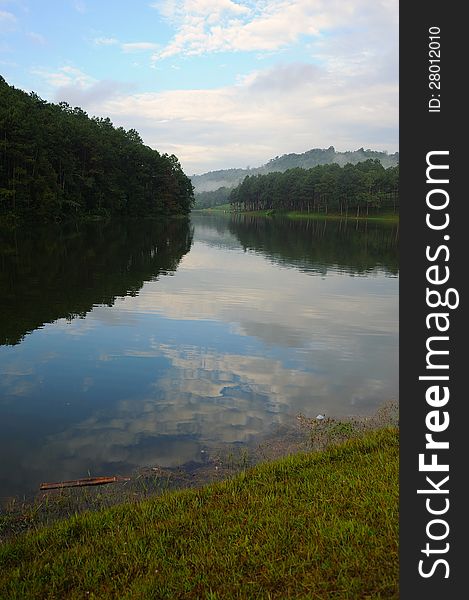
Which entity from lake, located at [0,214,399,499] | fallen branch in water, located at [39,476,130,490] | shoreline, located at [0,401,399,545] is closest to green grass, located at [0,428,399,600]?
shoreline, located at [0,401,399,545]

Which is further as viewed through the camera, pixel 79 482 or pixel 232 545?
pixel 79 482

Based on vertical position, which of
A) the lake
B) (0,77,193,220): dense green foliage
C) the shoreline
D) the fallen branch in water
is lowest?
the shoreline

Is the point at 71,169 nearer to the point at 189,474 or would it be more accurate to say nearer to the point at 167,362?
the point at 167,362

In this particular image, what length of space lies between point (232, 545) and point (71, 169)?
4055 inches

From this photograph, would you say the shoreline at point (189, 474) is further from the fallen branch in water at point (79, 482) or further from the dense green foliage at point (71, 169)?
the dense green foliage at point (71, 169)

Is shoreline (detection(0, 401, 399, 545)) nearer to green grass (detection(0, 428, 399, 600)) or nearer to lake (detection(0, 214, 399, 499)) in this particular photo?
lake (detection(0, 214, 399, 499))

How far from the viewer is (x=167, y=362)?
15.5 metres

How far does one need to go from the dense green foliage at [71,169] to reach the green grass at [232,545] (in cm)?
7499

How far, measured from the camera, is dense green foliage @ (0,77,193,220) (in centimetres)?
7612

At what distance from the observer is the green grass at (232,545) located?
507cm

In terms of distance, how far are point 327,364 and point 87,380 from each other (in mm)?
7662

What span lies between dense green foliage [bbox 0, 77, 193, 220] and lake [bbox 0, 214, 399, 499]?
163ft

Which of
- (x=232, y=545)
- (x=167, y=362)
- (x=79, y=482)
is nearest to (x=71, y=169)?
(x=167, y=362)

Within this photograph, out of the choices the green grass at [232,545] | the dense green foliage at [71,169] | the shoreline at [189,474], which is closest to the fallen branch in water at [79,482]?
the shoreline at [189,474]
